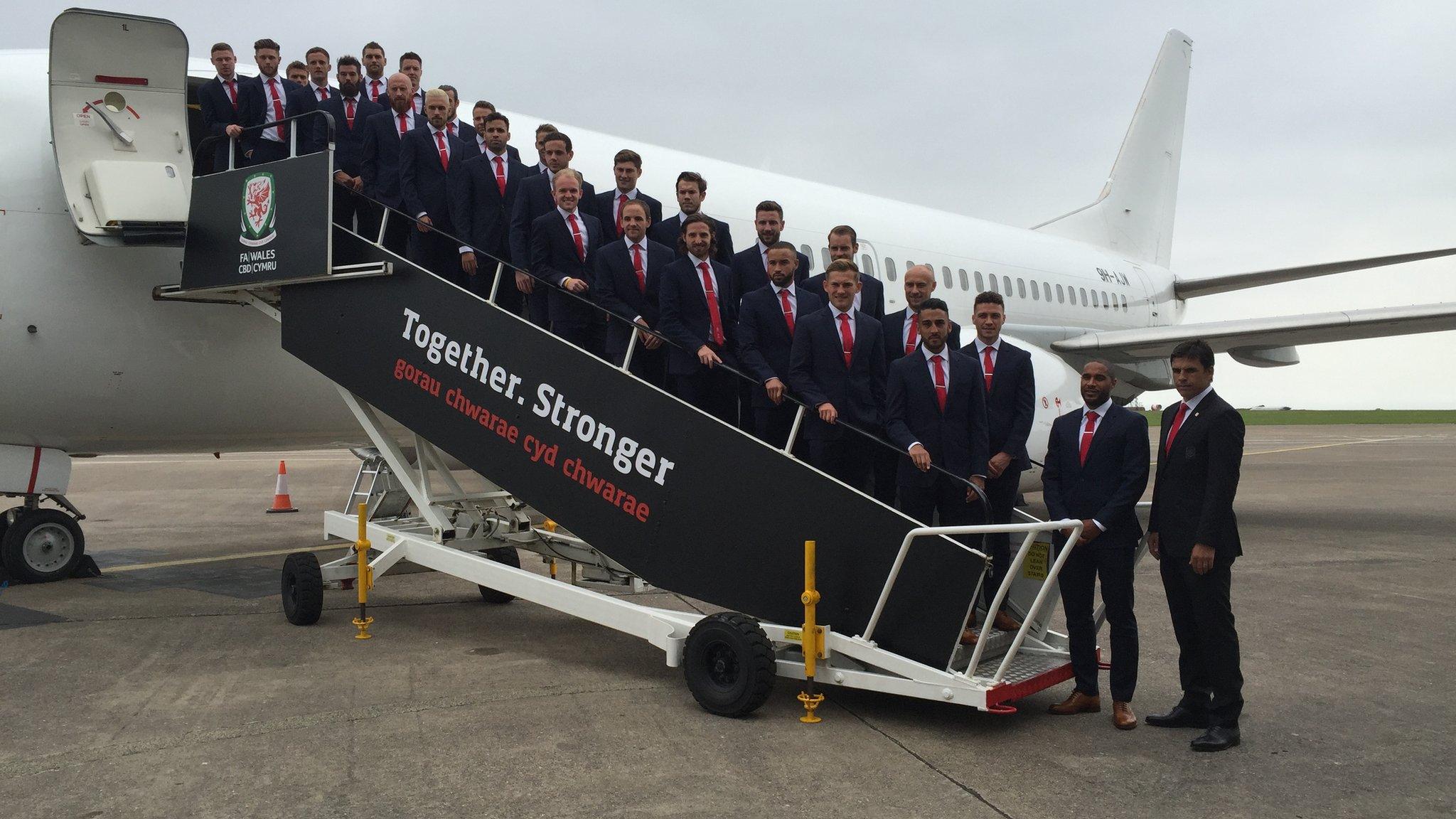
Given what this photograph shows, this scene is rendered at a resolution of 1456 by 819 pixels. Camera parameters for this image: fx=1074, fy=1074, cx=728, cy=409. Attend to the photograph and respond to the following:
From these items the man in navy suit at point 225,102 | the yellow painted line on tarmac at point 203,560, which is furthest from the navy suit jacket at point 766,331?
the yellow painted line on tarmac at point 203,560

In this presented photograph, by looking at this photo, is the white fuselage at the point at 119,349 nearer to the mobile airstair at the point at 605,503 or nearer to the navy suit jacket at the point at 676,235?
the mobile airstair at the point at 605,503

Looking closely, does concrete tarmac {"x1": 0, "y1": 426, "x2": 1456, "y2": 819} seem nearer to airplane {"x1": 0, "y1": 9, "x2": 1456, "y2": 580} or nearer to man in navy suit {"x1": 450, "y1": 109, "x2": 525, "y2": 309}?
airplane {"x1": 0, "y1": 9, "x2": 1456, "y2": 580}

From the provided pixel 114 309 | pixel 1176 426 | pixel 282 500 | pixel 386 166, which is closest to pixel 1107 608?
pixel 1176 426

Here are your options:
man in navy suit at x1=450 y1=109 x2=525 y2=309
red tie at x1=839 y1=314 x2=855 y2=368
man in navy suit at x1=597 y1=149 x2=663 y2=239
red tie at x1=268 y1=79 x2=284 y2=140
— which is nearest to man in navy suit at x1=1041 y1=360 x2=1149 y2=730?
red tie at x1=839 y1=314 x2=855 y2=368

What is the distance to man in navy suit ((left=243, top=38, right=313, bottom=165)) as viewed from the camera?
689 centimetres

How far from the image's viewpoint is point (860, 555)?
4758mm

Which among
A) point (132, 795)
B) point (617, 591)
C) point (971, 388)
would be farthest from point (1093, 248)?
point (132, 795)

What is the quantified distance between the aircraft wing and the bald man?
863cm

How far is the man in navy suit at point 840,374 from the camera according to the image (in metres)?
5.13

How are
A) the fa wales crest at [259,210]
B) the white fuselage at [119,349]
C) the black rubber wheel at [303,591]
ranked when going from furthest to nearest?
the white fuselage at [119,349] → the black rubber wheel at [303,591] → the fa wales crest at [259,210]

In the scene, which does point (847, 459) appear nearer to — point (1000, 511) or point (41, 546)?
point (1000, 511)

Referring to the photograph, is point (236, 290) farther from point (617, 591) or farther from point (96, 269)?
point (617, 591)

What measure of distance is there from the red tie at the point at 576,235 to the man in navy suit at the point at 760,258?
842 mm

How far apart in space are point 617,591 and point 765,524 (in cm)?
359
